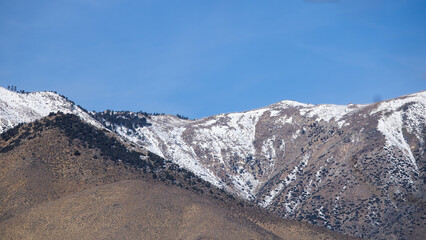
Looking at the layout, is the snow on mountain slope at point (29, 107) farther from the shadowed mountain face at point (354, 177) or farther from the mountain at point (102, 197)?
the mountain at point (102, 197)

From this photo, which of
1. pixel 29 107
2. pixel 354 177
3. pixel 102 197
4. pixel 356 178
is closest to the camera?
pixel 102 197

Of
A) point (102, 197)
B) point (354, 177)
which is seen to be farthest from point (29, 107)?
point (354, 177)

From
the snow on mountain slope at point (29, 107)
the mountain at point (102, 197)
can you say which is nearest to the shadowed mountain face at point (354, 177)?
the snow on mountain slope at point (29, 107)

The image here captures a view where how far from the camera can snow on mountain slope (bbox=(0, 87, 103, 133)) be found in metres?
153

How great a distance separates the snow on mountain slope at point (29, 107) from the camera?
15300 cm

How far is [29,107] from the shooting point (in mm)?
170250

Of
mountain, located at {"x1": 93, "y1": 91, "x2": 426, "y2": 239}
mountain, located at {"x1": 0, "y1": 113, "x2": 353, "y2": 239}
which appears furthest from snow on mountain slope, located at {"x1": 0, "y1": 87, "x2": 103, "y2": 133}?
mountain, located at {"x1": 0, "y1": 113, "x2": 353, "y2": 239}

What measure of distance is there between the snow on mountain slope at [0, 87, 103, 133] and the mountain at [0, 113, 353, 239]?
4053 centimetres

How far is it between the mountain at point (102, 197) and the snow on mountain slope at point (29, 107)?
1596 inches

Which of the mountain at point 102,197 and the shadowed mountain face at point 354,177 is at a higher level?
the shadowed mountain face at point 354,177

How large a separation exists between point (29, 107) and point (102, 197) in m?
88.0

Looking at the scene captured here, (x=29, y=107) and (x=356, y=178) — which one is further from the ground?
(x=356, y=178)

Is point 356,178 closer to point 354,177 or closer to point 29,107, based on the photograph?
point 354,177

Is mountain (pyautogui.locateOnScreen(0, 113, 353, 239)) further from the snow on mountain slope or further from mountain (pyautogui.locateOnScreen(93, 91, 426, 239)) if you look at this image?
mountain (pyautogui.locateOnScreen(93, 91, 426, 239))
